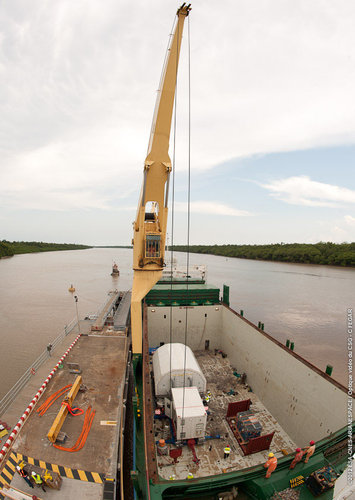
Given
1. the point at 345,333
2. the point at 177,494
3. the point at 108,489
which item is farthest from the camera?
the point at 345,333

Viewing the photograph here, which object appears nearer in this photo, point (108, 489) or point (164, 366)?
point (108, 489)

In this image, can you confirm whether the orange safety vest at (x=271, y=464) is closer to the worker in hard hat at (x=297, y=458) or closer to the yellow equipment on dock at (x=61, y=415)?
the worker in hard hat at (x=297, y=458)

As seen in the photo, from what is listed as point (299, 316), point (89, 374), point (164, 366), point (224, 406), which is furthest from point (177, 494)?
point (299, 316)

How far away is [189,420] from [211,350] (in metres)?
7.20

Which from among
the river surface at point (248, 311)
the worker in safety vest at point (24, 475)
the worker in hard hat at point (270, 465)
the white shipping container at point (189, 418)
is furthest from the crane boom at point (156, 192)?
the river surface at point (248, 311)

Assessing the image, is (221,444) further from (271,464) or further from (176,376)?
(271,464)

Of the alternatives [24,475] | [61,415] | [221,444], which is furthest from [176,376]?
[24,475]

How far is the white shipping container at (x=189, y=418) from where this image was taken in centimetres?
619

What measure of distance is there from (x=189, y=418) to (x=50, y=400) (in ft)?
14.3

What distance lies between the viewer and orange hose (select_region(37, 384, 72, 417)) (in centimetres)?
662

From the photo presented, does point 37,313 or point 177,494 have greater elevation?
point 177,494

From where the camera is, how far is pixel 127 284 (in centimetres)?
3325

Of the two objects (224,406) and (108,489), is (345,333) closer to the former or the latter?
(224,406)

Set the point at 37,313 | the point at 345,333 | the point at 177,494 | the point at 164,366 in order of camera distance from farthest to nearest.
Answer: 1. the point at 37,313
2. the point at 345,333
3. the point at 164,366
4. the point at 177,494
